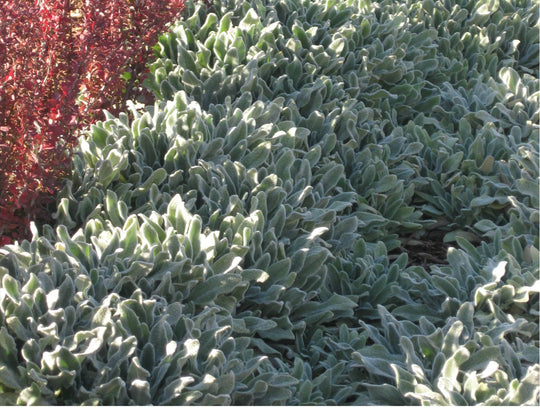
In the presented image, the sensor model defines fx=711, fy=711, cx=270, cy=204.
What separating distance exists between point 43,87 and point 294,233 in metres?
1.23

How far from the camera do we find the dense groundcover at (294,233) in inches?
90.2

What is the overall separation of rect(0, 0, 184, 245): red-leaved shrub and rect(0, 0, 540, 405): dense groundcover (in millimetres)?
142

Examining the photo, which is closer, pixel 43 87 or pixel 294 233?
pixel 43 87

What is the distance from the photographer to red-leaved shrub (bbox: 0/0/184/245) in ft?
9.25

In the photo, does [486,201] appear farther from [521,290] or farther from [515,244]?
[521,290]

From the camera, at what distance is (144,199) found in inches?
123

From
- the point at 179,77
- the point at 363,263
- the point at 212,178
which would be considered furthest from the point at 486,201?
the point at 179,77

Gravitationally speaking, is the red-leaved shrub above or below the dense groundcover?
above

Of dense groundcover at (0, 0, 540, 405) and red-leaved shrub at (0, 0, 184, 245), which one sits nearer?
dense groundcover at (0, 0, 540, 405)

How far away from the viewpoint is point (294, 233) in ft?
10.4

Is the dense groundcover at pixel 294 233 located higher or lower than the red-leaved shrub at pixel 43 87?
lower

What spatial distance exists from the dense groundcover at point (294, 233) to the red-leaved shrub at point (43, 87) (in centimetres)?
14

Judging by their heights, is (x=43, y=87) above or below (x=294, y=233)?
above

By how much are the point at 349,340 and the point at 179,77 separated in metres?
1.79
